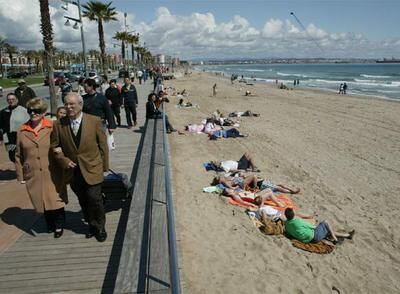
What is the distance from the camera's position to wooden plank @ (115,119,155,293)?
3158 millimetres

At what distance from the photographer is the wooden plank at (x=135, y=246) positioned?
3.16m

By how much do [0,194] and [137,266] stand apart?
12.9 ft

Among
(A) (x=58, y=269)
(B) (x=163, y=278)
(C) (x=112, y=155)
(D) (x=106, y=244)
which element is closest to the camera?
(B) (x=163, y=278)

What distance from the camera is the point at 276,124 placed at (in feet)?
61.0

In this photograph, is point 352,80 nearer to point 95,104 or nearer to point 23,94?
point 95,104

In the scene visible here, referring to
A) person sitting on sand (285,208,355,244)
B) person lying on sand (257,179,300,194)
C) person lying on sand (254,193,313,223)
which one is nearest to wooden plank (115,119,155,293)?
person lying on sand (254,193,313,223)

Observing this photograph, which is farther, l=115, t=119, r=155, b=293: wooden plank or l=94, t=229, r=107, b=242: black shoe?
l=94, t=229, r=107, b=242: black shoe

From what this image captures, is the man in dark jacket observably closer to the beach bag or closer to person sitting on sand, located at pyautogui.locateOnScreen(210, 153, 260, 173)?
the beach bag

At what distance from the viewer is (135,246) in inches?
147

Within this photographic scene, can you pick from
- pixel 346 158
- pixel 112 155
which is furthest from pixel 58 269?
pixel 346 158

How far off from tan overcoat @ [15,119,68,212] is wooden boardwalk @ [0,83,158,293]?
1.67ft

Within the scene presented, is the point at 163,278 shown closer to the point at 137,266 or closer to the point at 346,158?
the point at 137,266

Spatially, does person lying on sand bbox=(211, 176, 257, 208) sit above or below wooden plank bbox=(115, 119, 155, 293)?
below

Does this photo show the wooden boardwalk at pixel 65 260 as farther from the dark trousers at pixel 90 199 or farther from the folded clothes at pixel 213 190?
the folded clothes at pixel 213 190
